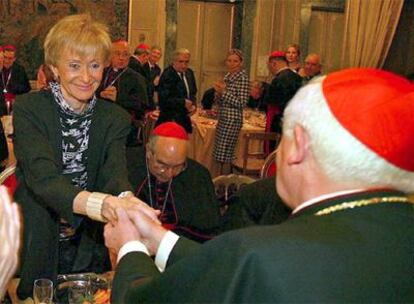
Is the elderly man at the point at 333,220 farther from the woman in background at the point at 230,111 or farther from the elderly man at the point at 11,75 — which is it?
the elderly man at the point at 11,75

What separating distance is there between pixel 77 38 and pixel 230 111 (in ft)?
16.0

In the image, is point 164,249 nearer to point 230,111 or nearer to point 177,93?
point 230,111

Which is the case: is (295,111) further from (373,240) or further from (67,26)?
(67,26)

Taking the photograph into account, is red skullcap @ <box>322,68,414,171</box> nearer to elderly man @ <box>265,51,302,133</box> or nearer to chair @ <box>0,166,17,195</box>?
chair @ <box>0,166,17,195</box>

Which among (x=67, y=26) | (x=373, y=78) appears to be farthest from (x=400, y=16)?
(x=373, y=78)

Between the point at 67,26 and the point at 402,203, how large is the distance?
164 centimetres

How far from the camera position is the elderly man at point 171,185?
350 centimetres

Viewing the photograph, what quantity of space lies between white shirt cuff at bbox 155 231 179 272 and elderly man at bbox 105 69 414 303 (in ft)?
0.99

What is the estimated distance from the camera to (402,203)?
4.66ft

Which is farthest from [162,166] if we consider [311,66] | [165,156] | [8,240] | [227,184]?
[311,66]

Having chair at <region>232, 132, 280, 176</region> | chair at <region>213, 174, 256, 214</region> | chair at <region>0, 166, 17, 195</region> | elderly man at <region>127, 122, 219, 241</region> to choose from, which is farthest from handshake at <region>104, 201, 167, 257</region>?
chair at <region>232, 132, 280, 176</region>

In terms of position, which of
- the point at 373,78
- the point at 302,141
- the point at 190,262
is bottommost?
the point at 190,262

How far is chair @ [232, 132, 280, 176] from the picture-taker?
266 inches

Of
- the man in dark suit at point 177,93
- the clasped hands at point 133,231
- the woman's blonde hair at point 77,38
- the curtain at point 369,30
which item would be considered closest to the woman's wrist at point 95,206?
the clasped hands at point 133,231
